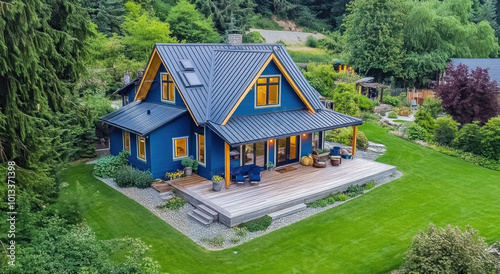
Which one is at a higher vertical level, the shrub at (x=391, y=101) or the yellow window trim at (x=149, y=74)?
the yellow window trim at (x=149, y=74)

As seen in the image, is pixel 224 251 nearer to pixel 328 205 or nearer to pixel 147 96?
pixel 328 205

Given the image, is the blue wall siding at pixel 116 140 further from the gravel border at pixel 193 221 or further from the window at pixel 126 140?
the gravel border at pixel 193 221

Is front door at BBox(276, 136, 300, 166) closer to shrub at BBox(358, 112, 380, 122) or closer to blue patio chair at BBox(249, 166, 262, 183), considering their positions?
blue patio chair at BBox(249, 166, 262, 183)

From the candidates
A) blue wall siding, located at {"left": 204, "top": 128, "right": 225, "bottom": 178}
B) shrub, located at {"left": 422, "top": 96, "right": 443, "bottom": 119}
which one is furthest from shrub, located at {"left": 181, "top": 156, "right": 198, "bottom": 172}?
shrub, located at {"left": 422, "top": 96, "right": 443, "bottom": 119}

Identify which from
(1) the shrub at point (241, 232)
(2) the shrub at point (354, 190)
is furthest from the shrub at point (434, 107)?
(1) the shrub at point (241, 232)

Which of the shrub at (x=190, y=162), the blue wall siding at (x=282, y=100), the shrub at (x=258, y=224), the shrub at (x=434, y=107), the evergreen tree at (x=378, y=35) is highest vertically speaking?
the evergreen tree at (x=378, y=35)

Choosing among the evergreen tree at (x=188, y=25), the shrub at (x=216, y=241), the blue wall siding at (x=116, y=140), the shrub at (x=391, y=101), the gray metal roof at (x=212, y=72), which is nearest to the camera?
the shrub at (x=216, y=241)

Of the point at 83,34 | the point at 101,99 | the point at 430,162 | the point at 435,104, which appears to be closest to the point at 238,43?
the point at 101,99
